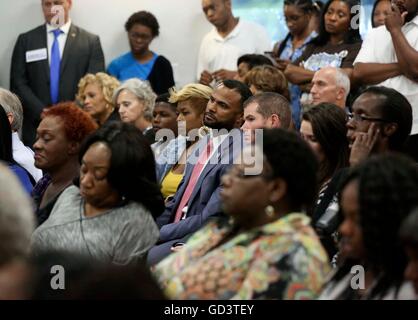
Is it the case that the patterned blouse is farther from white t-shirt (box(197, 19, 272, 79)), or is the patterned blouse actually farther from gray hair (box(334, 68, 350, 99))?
white t-shirt (box(197, 19, 272, 79))

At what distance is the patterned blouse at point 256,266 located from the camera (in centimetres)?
292

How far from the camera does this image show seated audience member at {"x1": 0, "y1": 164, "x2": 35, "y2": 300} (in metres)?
A: 2.66

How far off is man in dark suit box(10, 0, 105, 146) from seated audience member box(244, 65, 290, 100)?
2.31 metres

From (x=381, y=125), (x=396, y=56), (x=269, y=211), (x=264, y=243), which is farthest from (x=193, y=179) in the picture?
(x=264, y=243)

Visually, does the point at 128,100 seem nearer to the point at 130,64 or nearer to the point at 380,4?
the point at 130,64

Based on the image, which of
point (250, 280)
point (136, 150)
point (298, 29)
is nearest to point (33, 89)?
point (298, 29)

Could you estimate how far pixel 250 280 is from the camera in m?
2.96

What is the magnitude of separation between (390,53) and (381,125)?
1.69 m

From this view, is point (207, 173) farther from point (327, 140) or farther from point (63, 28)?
point (63, 28)

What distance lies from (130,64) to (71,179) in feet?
11.2

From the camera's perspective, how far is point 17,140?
569 centimetres

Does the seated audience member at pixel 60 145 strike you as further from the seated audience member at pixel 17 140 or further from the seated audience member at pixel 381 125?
the seated audience member at pixel 381 125

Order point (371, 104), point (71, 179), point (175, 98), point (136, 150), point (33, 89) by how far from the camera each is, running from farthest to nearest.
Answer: point (33, 89), point (175, 98), point (71, 179), point (371, 104), point (136, 150)

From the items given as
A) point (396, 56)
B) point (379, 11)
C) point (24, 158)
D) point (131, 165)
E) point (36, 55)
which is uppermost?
point (379, 11)
